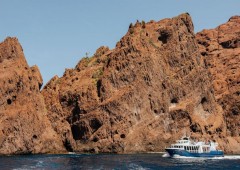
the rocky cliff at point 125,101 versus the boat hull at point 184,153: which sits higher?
the rocky cliff at point 125,101

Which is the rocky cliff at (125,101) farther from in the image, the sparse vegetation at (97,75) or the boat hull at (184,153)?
the boat hull at (184,153)

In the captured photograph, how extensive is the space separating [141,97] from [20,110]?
49702mm

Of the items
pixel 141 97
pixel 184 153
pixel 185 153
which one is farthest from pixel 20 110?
pixel 185 153

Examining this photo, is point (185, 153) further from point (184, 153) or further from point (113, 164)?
point (113, 164)

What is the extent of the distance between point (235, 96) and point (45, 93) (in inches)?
3568

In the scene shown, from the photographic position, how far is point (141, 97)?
167 metres

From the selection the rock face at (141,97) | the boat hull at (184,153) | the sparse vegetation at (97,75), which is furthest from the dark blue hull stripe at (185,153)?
the sparse vegetation at (97,75)

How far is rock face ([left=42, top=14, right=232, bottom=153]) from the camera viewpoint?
161 m

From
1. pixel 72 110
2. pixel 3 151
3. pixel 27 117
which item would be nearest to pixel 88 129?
pixel 72 110

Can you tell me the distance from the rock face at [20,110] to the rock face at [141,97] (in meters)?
10.1

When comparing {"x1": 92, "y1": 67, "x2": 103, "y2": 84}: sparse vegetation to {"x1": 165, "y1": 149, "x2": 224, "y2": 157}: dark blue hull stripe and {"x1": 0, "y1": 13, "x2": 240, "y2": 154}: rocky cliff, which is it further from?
{"x1": 165, "y1": 149, "x2": 224, "y2": 157}: dark blue hull stripe

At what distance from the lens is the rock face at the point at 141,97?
161 meters

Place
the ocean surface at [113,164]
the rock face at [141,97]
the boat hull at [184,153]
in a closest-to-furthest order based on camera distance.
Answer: the ocean surface at [113,164], the boat hull at [184,153], the rock face at [141,97]

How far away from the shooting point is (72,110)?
174m
